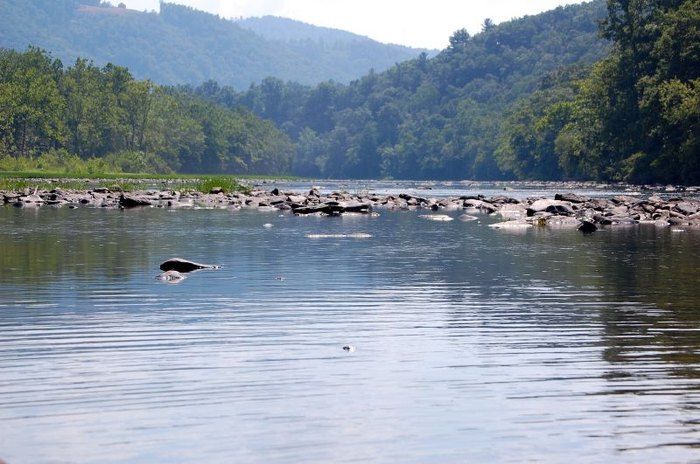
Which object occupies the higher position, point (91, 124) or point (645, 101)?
point (645, 101)

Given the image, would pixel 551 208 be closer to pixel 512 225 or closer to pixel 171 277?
pixel 512 225

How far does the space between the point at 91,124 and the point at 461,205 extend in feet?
270

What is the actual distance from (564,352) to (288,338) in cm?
287

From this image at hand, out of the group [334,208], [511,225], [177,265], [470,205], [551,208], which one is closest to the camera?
[177,265]

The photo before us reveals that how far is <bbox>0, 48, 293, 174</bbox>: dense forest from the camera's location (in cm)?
10746

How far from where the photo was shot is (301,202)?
A: 47281mm

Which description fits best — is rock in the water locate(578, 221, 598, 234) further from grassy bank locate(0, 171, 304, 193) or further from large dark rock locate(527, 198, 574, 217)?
grassy bank locate(0, 171, 304, 193)

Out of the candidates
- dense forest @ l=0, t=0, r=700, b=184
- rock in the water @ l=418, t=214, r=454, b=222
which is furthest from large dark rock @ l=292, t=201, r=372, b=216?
dense forest @ l=0, t=0, r=700, b=184

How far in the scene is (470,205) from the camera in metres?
48.8

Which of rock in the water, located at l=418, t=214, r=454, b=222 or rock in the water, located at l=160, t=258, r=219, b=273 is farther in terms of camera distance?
rock in the water, located at l=418, t=214, r=454, b=222

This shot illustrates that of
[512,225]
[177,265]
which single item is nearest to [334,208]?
[512,225]

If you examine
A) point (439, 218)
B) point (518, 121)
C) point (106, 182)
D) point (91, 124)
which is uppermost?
point (518, 121)

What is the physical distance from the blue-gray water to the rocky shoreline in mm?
13930

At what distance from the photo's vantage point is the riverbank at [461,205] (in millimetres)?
35031
